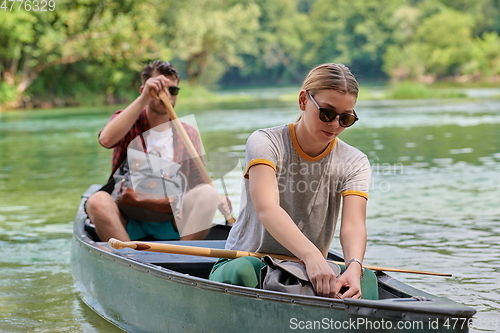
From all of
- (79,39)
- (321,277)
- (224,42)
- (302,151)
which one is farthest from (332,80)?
(224,42)

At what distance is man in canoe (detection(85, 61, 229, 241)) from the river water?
621mm

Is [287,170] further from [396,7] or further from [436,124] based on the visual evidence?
[396,7]

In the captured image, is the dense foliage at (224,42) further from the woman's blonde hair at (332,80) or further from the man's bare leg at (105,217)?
the man's bare leg at (105,217)

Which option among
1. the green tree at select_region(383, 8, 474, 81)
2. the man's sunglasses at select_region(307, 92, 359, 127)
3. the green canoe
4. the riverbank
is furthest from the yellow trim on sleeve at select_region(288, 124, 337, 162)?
the green tree at select_region(383, 8, 474, 81)

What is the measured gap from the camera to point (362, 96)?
108 feet

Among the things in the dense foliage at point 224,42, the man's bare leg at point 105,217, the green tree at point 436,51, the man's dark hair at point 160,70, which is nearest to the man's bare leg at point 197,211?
the man's bare leg at point 105,217

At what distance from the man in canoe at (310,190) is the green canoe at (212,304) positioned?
11 centimetres

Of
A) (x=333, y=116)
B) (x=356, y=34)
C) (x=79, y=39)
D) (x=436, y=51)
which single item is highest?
(x=356, y=34)

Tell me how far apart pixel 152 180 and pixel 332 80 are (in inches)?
81.3

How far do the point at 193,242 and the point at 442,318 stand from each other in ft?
6.28

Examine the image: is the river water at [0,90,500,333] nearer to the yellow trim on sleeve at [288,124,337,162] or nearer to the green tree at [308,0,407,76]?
the yellow trim on sleeve at [288,124,337,162]

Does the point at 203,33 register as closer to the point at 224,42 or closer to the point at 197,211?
the point at 224,42

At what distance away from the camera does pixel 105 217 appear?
4691 mm

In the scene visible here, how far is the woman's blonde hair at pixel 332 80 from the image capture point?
3.03 meters
